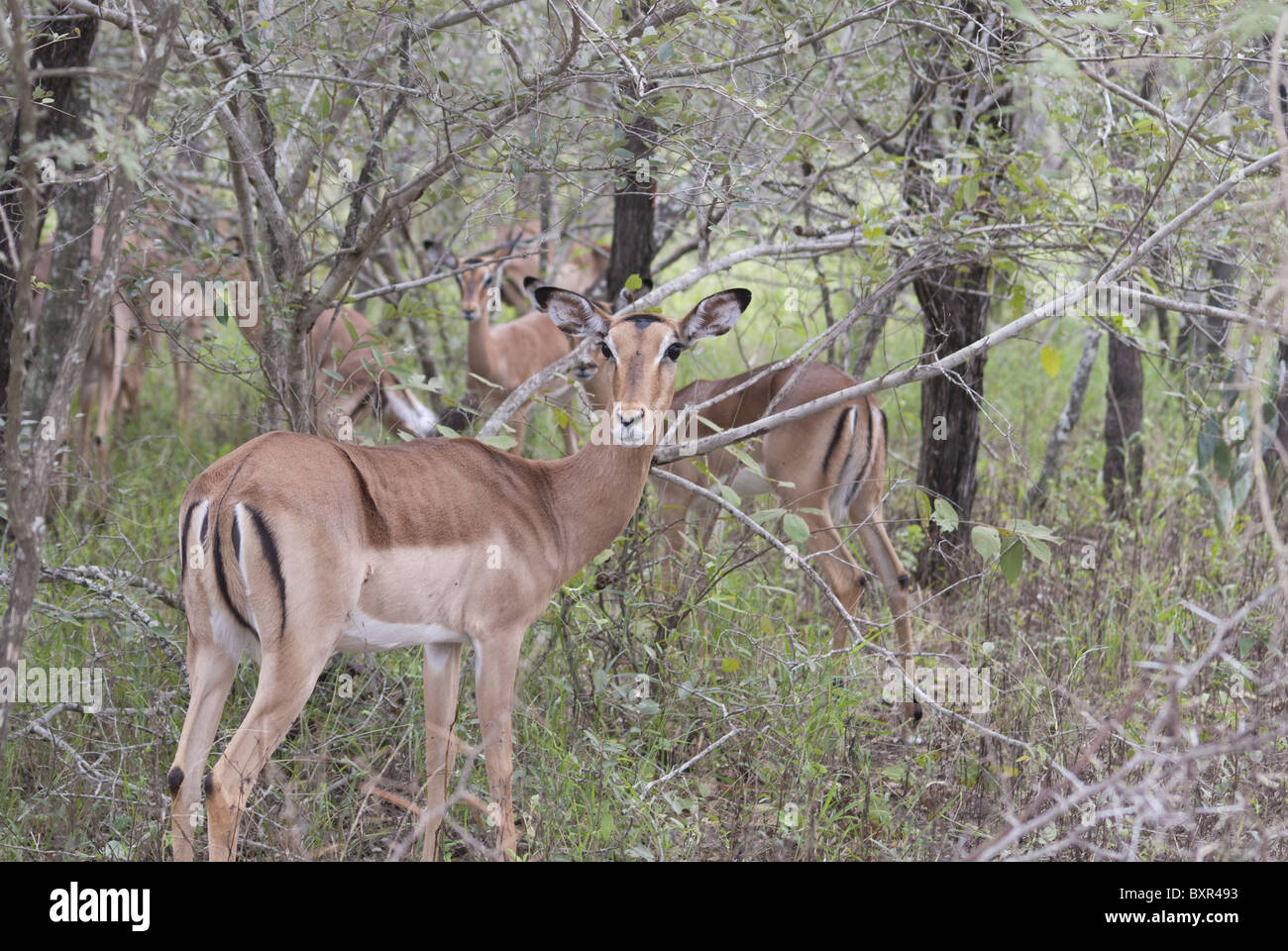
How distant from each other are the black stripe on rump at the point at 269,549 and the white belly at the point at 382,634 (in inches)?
11.1

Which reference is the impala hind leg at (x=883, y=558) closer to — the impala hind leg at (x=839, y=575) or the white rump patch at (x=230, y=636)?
the impala hind leg at (x=839, y=575)

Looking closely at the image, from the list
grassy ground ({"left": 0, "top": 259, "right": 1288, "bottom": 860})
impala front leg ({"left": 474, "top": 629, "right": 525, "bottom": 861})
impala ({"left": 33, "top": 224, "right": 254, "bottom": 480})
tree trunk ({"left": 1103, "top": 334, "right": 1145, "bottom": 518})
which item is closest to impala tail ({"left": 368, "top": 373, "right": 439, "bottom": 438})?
impala ({"left": 33, "top": 224, "right": 254, "bottom": 480})

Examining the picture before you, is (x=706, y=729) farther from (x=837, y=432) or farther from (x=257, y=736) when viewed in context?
(x=837, y=432)

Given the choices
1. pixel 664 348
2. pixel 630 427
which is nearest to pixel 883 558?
pixel 664 348

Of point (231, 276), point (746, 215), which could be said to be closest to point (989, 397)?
point (746, 215)

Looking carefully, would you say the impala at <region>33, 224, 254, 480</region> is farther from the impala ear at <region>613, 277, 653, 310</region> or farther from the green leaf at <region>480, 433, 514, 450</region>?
the green leaf at <region>480, 433, 514, 450</region>

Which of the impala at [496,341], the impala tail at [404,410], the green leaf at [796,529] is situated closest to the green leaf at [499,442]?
the green leaf at [796,529]

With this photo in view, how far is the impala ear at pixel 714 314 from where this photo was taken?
148 inches

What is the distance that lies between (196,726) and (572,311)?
1.73 meters

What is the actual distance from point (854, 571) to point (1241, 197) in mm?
1993

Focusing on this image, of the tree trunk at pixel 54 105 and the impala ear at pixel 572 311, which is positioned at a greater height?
the tree trunk at pixel 54 105

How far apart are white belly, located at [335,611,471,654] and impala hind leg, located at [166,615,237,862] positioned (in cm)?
30

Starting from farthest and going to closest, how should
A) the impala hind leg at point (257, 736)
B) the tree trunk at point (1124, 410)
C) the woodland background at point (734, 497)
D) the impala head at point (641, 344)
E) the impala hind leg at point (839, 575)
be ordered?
1. the tree trunk at point (1124, 410)
2. the impala hind leg at point (839, 575)
3. the impala head at point (641, 344)
4. the woodland background at point (734, 497)
5. the impala hind leg at point (257, 736)

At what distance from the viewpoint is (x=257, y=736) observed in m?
2.89
